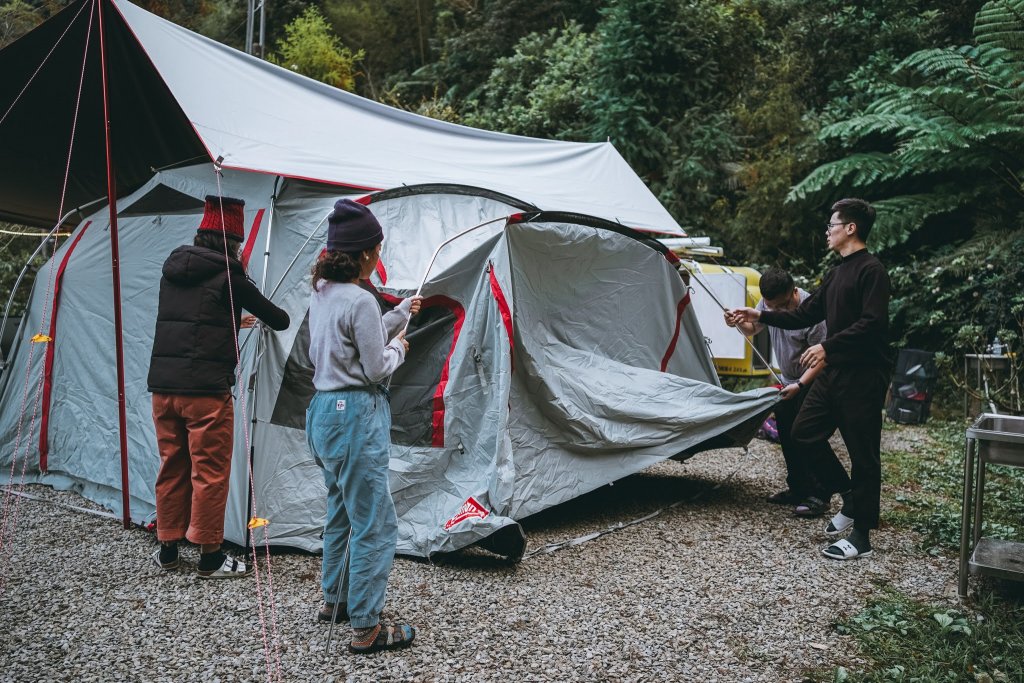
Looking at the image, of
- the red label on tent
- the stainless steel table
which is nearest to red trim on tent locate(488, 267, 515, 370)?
the red label on tent

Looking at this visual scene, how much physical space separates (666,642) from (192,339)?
2327 millimetres

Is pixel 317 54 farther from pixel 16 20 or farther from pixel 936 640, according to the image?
pixel 936 640

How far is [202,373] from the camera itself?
335 cm

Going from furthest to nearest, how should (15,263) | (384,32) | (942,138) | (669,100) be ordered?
1. (384,32)
2. (669,100)
3. (15,263)
4. (942,138)

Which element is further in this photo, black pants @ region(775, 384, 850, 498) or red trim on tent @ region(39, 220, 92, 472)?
red trim on tent @ region(39, 220, 92, 472)

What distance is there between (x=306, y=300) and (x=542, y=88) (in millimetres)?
9528

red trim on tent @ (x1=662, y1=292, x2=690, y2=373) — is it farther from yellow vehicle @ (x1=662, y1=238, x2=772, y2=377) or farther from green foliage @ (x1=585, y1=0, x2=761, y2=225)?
green foliage @ (x1=585, y1=0, x2=761, y2=225)

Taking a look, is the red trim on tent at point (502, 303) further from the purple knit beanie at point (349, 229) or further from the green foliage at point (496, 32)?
the green foliage at point (496, 32)

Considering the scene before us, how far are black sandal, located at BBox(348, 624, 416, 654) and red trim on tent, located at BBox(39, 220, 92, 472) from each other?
10.7 ft

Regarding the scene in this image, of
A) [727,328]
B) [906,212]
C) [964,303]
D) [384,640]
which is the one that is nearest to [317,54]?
[727,328]

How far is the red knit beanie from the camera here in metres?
3.45

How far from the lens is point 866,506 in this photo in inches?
147

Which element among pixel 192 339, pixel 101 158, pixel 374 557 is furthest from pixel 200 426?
pixel 101 158

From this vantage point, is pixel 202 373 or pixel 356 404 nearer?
pixel 356 404
